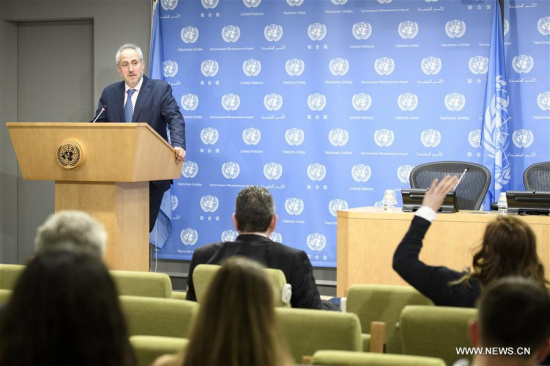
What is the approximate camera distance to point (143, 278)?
346 cm

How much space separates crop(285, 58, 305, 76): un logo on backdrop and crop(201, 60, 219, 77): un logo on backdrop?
783 mm

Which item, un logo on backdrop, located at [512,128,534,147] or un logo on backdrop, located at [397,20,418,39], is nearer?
un logo on backdrop, located at [512,128,534,147]

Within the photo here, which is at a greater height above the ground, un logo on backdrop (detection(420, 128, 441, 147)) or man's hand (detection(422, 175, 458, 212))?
un logo on backdrop (detection(420, 128, 441, 147))

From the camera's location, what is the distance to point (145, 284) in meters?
3.44

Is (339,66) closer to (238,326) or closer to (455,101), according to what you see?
(455,101)

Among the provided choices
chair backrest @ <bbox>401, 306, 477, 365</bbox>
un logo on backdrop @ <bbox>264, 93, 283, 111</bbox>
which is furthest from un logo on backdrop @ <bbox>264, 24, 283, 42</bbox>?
chair backrest @ <bbox>401, 306, 477, 365</bbox>

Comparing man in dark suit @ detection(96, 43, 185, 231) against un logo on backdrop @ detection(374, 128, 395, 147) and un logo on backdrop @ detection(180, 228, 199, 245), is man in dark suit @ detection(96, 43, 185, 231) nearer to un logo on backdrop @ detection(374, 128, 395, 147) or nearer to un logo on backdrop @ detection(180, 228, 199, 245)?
un logo on backdrop @ detection(180, 228, 199, 245)

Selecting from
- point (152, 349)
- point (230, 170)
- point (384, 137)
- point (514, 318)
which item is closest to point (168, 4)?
point (230, 170)

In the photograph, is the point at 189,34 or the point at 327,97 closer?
the point at 327,97

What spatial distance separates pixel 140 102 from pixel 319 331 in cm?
452

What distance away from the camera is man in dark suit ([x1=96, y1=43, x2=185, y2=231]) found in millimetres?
6691

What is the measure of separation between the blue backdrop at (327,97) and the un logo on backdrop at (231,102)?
1cm

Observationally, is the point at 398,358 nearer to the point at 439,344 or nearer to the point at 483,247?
the point at 439,344

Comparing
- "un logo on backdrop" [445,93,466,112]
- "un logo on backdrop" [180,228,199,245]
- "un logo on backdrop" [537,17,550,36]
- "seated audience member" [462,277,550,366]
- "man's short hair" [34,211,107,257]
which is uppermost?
"un logo on backdrop" [537,17,550,36]
